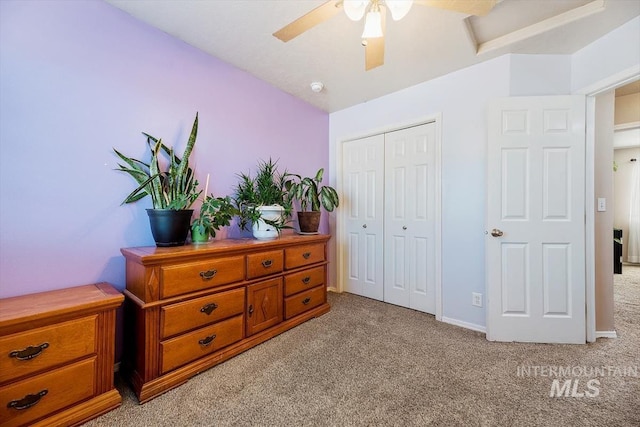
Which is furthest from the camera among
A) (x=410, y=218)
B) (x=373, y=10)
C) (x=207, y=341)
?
(x=410, y=218)

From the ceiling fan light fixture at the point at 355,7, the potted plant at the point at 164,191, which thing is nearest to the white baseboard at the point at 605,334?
the ceiling fan light fixture at the point at 355,7

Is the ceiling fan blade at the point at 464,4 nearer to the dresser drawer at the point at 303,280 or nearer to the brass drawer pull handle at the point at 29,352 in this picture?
the dresser drawer at the point at 303,280

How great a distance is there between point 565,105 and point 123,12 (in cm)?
333

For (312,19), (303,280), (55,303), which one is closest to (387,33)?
(312,19)

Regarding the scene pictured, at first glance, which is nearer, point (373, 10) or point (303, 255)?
point (373, 10)

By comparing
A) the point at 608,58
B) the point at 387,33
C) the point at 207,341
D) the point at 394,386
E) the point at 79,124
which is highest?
the point at 387,33

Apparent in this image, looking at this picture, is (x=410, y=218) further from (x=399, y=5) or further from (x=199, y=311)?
(x=199, y=311)

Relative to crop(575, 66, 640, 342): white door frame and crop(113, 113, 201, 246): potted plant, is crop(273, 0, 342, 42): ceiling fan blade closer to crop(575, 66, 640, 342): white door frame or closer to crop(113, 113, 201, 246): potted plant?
crop(113, 113, 201, 246): potted plant

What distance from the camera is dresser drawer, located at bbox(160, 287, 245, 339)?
4.97 ft

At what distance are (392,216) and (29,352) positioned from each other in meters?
2.88

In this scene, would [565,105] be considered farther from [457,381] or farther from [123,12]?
[123,12]

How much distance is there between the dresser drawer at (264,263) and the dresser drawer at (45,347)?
0.90 meters

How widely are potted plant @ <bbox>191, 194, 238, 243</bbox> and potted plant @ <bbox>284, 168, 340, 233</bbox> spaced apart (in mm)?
887

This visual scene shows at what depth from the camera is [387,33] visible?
1915mm
